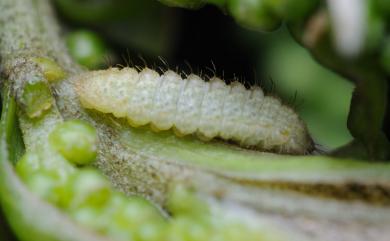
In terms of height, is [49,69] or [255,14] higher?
[255,14]

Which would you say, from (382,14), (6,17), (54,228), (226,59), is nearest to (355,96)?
(382,14)

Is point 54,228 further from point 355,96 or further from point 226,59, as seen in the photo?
point 226,59

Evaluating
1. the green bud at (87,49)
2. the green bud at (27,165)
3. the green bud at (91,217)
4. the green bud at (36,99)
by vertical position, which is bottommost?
the green bud at (87,49)

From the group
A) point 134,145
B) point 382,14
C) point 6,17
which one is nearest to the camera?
point 382,14

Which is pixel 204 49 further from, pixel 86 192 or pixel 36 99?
pixel 86 192

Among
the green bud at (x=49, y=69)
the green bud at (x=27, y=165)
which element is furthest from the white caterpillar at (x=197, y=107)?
the green bud at (x=27, y=165)

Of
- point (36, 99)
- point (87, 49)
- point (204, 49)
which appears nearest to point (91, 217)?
point (36, 99)

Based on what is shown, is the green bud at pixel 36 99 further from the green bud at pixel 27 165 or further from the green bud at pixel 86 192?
the green bud at pixel 86 192
